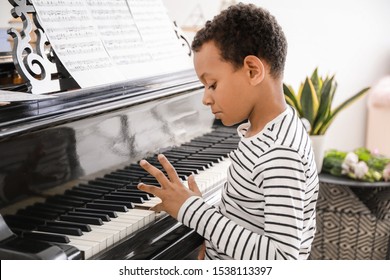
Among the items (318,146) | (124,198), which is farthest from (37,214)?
(318,146)

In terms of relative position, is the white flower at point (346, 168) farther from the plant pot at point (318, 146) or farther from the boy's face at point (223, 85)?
the boy's face at point (223, 85)

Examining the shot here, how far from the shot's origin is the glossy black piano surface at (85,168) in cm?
133

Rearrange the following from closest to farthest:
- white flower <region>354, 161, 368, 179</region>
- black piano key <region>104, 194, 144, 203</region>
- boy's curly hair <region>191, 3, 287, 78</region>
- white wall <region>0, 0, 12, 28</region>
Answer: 1. boy's curly hair <region>191, 3, 287, 78</region>
2. black piano key <region>104, 194, 144, 203</region>
3. white flower <region>354, 161, 368, 179</region>
4. white wall <region>0, 0, 12, 28</region>

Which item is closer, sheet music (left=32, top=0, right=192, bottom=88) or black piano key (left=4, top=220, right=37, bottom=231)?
black piano key (left=4, top=220, right=37, bottom=231)

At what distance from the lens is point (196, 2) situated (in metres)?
4.10

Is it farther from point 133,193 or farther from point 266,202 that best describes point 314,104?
→ point 266,202

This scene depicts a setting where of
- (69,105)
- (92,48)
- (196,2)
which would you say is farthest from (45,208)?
(196,2)

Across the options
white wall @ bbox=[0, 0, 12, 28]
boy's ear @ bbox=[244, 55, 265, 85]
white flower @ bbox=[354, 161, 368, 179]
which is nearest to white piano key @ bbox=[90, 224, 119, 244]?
boy's ear @ bbox=[244, 55, 265, 85]

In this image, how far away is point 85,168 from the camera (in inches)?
61.5

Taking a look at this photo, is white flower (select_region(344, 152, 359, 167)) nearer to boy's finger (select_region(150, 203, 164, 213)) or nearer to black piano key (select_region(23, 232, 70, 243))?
boy's finger (select_region(150, 203, 164, 213))

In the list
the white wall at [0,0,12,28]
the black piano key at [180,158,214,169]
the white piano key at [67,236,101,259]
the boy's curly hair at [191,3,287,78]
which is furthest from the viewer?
the white wall at [0,0,12,28]

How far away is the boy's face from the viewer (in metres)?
1.36

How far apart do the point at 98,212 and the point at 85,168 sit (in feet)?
0.49
